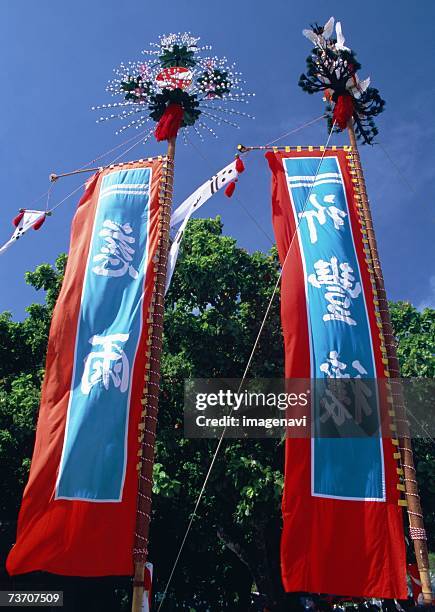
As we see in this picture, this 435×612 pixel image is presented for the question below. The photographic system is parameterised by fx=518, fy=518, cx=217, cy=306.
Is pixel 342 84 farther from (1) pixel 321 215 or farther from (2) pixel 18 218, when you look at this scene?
(2) pixel 18 218

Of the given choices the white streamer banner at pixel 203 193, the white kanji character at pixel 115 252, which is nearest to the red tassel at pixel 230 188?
the white streamer banner at pixel 203 193

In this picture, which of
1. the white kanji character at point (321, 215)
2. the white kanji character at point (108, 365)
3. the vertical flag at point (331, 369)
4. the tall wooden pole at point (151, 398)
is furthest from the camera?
the white kanji character at point (321, 215)

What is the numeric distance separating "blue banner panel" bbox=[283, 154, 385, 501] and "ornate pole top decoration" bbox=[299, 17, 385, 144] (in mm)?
1860

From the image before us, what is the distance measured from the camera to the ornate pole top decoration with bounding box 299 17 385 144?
10.2 meters

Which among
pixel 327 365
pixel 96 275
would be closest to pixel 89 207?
pixel 96 275

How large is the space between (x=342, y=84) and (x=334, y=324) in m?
5.57

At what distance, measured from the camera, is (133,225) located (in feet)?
28.5

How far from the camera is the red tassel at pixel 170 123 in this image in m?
10.2

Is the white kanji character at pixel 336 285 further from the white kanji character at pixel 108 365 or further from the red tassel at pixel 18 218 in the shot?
the red tassel at pixel 18 218

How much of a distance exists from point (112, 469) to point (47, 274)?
368 inches

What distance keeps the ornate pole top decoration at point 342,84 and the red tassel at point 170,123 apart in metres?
2.53

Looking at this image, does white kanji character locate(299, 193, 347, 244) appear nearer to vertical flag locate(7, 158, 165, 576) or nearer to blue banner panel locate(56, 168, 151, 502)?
vertical flag locate(7, 158, 165, 576)

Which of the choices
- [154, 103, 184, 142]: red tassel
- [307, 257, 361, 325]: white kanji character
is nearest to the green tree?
[154, 103, 184, 142]: red tassel

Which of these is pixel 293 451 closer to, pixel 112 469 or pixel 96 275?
pixel 112 469
